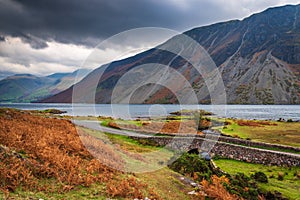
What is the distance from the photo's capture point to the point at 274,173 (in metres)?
22.1

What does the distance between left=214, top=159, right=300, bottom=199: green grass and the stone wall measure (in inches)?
32.1

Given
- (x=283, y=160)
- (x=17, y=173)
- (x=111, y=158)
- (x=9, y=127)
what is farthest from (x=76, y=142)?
(x=283, y=160)

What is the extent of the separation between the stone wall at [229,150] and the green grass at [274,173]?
82 centimetres

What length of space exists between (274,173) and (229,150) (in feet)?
24.7

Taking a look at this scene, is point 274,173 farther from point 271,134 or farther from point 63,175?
point 63,175

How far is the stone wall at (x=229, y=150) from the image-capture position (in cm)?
2403

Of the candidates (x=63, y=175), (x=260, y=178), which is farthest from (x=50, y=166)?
(x=260, y=178)

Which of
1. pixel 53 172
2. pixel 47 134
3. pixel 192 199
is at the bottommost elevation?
pixel 192 199

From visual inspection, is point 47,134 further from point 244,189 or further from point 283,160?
point 283,160

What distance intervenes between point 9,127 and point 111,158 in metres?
8.06

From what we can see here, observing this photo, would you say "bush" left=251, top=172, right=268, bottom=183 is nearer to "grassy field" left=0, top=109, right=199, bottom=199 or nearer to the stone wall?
the stone wall

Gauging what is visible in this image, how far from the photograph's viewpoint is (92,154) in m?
16.4

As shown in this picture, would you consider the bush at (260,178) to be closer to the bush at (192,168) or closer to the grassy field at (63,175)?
the bush at (192,168)

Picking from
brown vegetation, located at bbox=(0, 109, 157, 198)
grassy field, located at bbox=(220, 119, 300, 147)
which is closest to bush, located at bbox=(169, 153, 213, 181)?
brown vegetation, located at bbox=(0, 109, 157, 198)
